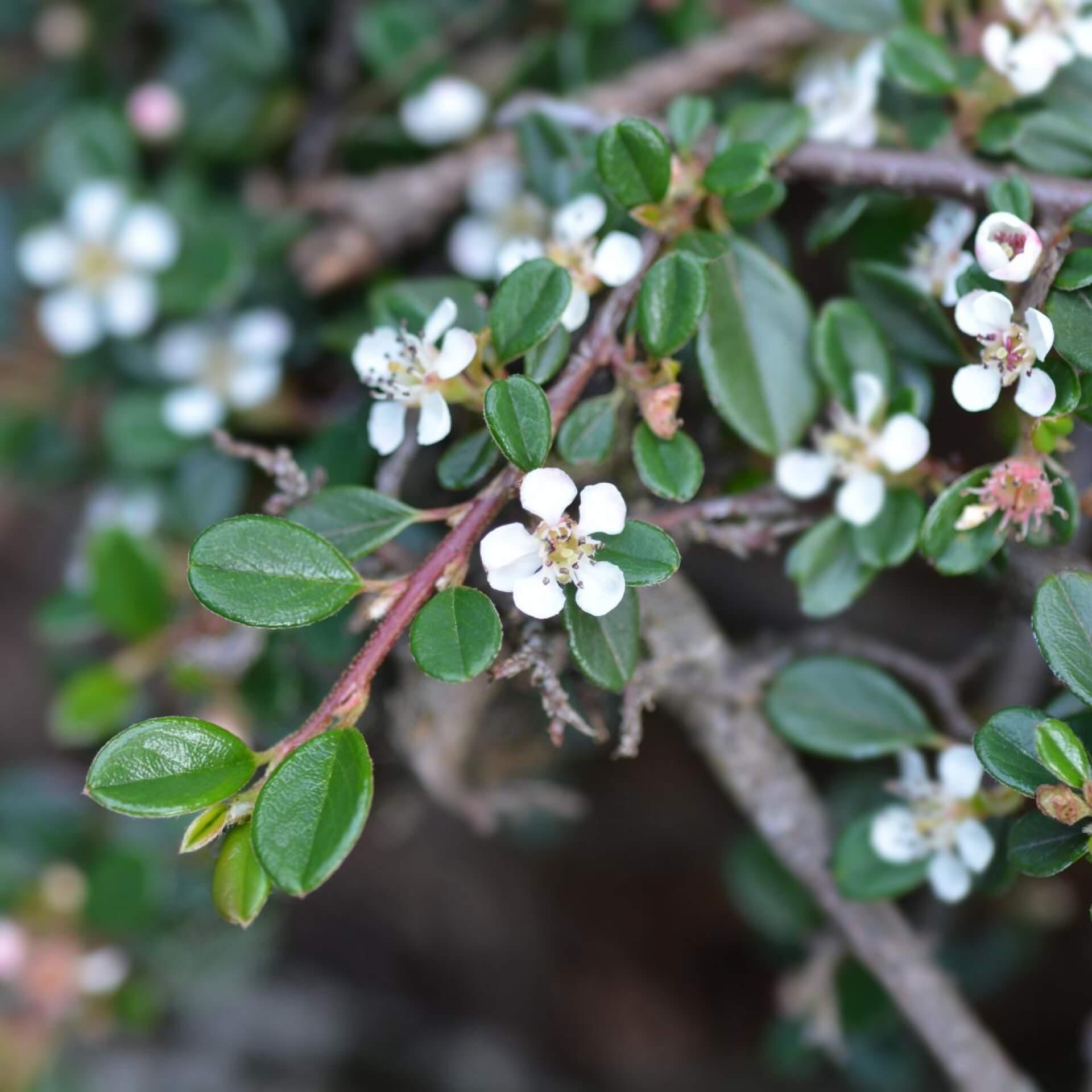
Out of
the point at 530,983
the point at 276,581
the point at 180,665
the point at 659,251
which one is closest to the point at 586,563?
the point at 276,581

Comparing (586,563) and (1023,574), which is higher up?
(586,563)

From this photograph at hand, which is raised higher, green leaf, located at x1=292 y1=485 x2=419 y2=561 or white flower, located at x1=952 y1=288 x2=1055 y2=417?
white flower, located at x1=952 y1=288 x2=1055 y2=417

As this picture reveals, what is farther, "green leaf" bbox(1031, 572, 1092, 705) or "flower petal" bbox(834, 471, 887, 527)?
"flower petal" bbox(834, 471, 887, 527)

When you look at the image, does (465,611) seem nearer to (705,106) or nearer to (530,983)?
(705,106)

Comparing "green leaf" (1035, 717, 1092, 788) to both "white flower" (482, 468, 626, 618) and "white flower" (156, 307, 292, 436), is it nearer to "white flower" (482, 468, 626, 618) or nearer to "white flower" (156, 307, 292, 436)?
"white flower" (482, 468, 626, 618)

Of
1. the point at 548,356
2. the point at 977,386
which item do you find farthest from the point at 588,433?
the point at 977,386

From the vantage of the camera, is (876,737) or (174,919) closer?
(876,737)

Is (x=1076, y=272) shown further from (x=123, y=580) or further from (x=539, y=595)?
(x=123, y=580)

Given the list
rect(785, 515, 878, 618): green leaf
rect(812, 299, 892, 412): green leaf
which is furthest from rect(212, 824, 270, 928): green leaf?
rect(812, 299, 892, 412): green leaf
